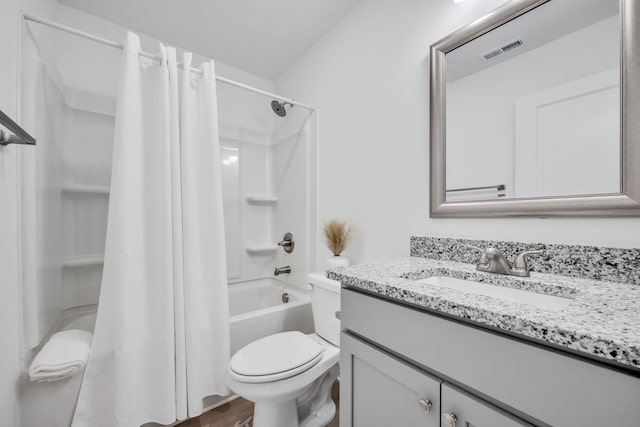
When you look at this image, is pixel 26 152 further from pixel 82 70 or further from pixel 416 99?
pixel 416 99

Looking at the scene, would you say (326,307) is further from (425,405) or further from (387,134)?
(387,134)

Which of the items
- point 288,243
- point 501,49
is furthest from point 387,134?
point 288,243

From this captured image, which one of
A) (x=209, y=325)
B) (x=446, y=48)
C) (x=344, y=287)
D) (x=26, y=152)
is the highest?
(x=446, y=48)

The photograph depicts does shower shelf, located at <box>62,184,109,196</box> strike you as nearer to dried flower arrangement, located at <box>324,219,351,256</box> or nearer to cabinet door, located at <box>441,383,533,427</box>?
dried flower arrangement, located at <box>324,219,351,256</box>

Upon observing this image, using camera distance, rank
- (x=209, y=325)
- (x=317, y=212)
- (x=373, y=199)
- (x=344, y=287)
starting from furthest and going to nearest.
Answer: (x=317, y=212), (x=373, y=199), (x=209, y=325), (x=344, y=287)

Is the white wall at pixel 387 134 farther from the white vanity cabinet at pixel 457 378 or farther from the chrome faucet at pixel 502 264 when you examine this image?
the white vanity cabinet at pixel 457 378

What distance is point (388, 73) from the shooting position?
1.42m

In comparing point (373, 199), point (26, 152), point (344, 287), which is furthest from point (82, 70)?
point (344, 287)

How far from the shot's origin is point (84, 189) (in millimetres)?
1647

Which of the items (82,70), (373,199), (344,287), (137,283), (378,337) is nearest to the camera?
(378,337)

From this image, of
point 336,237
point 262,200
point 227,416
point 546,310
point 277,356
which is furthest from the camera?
point 262,200

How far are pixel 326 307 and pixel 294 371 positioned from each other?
394mm

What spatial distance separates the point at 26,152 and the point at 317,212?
1.49m

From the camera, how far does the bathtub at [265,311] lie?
1.52 meters
